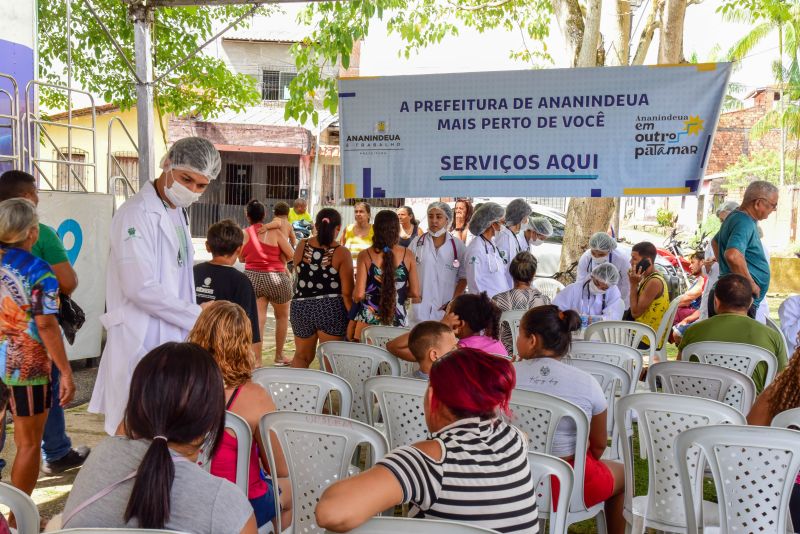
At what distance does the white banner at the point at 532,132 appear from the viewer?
5.69m

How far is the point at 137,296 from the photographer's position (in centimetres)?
329

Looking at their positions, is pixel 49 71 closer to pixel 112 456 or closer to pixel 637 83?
pixel 637 83

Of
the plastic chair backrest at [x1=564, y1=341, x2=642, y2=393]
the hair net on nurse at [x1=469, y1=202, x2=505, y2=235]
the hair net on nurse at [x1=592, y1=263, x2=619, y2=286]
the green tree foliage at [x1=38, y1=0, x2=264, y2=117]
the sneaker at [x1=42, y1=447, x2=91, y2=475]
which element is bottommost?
the sneaker at [x1=42, y1=447, x2=91, y2=475]

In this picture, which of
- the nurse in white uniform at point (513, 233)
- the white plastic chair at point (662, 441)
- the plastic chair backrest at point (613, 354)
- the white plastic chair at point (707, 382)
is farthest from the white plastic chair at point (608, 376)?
the nurse in white uniform at point (513, 233)

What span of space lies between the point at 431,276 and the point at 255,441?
3.71m

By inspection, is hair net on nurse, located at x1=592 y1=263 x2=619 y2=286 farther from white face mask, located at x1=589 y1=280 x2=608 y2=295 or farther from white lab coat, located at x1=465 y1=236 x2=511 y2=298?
white lab coat, located at x1=465 y1=236 x2=511 y2=298

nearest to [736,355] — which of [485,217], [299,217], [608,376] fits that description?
[608,376]

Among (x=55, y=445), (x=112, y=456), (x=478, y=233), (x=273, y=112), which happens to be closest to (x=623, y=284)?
(x=478, y=233)

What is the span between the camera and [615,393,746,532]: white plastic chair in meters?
3.22

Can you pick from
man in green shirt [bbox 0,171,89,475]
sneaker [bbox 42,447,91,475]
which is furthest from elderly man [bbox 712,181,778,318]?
sneaker [bbox 42,447,91,475]

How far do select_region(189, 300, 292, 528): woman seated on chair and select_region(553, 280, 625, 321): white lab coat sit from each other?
396 centimetres

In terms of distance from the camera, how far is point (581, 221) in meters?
10.8

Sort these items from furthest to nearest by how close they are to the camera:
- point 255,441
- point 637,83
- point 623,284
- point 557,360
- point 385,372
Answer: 1. point 623,284
2. point 637,83
3. point 385,372
4. point 557,360
5. point 255,441

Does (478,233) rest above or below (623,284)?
above
